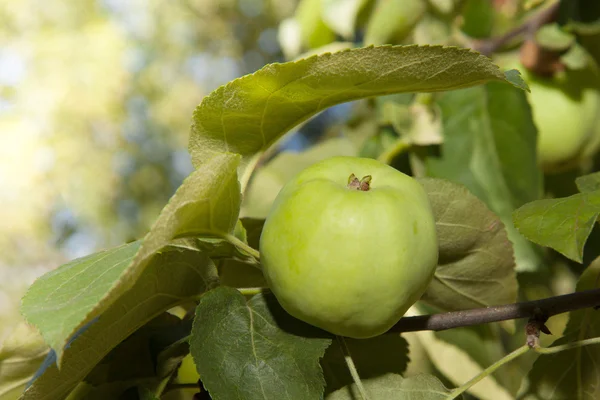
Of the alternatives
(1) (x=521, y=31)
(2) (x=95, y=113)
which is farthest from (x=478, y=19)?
(2) (x=95, y=113)

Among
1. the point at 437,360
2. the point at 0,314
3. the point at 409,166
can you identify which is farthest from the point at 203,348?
the point at 0,314

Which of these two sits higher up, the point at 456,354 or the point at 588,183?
the point at 588,183

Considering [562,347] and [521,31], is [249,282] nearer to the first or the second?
[562,347]

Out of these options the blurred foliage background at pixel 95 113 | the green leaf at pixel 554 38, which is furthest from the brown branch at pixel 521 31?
the blurred foliage background at pixel 95 113

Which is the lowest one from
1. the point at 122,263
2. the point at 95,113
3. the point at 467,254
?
the point at 95,113

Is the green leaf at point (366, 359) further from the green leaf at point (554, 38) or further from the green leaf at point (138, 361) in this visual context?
the green leaf at point (554, 38)

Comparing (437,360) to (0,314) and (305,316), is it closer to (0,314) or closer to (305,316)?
(305,316)
